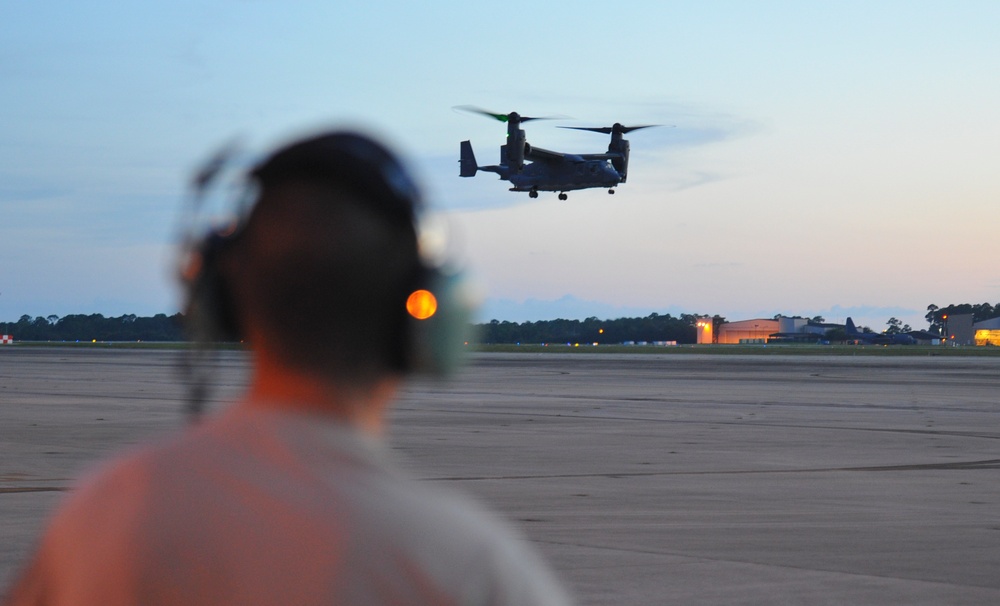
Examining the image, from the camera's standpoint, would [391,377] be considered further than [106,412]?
No

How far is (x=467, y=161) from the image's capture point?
323 feet

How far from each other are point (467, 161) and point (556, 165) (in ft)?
77.9

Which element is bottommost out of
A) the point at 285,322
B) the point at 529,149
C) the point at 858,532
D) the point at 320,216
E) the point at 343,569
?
the point at 858,532

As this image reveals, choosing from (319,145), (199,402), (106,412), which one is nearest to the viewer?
(319,145)

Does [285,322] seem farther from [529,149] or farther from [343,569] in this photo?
[529,149]

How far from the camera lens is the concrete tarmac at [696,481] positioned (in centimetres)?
895

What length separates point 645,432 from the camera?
22.7m

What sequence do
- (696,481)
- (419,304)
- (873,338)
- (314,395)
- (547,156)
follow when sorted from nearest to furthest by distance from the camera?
(314,395) → (419,304) → (696,481) → (547,156) → (873,338)

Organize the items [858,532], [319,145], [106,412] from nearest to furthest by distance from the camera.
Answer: [319,145], [858,532], [106,412]

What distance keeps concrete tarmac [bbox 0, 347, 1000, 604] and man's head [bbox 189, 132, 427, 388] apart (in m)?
0.20

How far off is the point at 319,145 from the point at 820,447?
18.8 metres

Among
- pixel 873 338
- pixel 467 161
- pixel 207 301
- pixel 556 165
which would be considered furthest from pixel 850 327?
pixel 207 301

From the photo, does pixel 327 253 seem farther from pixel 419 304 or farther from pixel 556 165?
pixel 556 165

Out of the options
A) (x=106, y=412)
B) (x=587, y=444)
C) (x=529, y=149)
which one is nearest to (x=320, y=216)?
(x=587, y=444)
